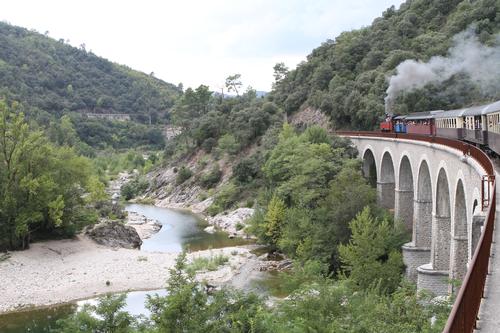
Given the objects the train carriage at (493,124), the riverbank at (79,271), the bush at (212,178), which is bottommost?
the riverbank at (79,271)

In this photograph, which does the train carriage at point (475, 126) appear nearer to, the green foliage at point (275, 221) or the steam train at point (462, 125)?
the steam train at point (462, 125)

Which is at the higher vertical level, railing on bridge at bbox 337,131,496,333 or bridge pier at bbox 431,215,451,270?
railing on bridge at bbox 337,131,496,333

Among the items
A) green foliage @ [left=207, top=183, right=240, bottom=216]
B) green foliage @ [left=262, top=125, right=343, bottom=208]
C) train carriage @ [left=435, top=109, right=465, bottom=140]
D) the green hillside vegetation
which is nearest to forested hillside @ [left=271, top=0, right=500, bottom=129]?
green foliage @ [left=262, top=125, right=343, bottom=208]

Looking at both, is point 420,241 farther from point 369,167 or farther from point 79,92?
point 79,92

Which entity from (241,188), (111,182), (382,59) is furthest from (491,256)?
(111,182)

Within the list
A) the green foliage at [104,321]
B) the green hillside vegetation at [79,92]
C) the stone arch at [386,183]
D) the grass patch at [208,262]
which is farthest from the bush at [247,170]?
the green hillside vegetation at [79,92]

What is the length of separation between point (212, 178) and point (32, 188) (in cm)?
3105

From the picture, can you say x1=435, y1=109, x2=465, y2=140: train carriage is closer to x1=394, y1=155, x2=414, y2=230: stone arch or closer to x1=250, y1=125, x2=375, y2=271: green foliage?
x1=394, y1=155, x2=414, y2=230: stone arch

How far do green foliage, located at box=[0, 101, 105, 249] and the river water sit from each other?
20.8 ft

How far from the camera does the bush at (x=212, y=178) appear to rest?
63.3 metres

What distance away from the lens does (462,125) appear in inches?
974

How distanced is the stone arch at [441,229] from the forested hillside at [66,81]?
95.8 meters

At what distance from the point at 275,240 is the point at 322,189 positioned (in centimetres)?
456

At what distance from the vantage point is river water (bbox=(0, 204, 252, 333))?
927 inches
